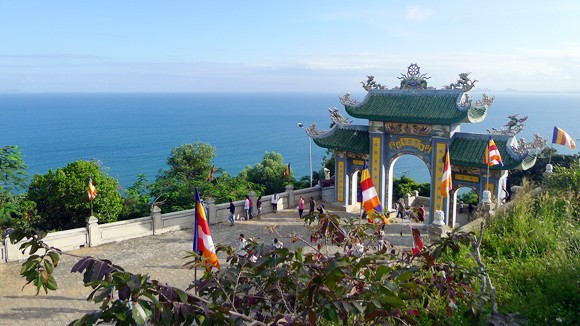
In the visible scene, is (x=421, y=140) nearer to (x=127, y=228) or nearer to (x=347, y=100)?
(x=347, y=100)

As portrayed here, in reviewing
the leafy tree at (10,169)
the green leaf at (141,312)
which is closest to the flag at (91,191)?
the leafy tree at (10,169)

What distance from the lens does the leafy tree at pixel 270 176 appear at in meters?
27.2

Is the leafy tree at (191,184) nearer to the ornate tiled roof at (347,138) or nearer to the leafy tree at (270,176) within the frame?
the leafy tree at (270,176)

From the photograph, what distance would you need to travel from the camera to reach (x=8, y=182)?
57.1ft

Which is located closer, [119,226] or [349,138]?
[119,226]

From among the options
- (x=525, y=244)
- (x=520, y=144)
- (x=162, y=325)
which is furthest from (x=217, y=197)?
(x=162, y=325)

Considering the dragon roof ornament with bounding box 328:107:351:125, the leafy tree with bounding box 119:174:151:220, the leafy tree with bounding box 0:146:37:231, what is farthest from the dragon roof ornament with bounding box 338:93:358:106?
the leafy tree with bounding box 0:146:37:231

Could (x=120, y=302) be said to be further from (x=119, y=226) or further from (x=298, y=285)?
(x=119, y=226)

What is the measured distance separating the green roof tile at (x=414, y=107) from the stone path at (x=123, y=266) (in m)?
4.43

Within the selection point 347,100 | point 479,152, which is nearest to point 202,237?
point 479,152

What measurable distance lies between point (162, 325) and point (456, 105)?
16529 millimetres

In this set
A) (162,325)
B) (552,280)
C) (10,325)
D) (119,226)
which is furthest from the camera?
(119,226)

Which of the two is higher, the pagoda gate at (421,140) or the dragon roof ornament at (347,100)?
the dragon roof ornament at (347,100)

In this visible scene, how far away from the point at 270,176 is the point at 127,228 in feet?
42.0
